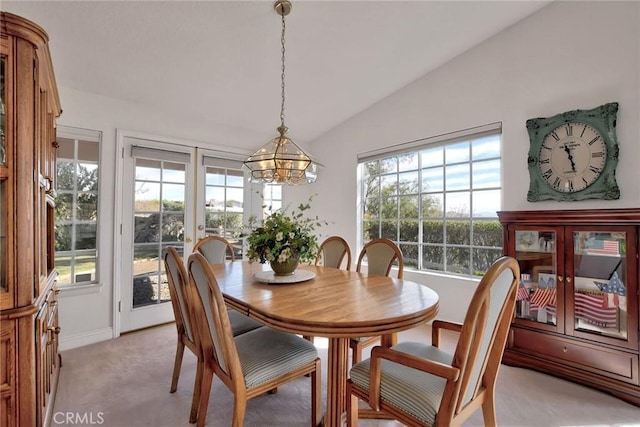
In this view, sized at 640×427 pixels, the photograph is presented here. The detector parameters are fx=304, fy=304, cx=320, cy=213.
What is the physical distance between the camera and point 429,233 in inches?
137

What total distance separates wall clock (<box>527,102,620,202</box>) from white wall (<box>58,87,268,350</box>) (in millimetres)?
3652

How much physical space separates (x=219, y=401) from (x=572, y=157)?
316 centimetres

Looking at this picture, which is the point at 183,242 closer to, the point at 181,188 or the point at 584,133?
the point at 181,188

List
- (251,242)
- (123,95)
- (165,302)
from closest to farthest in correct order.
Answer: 1. (251,242)
2. (123,95)
3. (165,302)

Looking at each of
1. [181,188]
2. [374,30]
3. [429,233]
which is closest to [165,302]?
[181,188]

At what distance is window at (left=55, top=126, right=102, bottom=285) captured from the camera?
2.77 m

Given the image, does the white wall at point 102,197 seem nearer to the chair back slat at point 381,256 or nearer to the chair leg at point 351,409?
the chair back slat at point 381,256

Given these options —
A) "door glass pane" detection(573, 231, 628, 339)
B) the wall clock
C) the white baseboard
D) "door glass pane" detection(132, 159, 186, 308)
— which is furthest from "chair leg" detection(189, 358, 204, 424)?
the wall clock

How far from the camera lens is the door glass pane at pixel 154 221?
10.5 ft

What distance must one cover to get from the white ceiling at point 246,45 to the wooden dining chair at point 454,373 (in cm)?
225

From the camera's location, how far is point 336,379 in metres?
1.44

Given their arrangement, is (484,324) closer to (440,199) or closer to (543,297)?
(543,297)

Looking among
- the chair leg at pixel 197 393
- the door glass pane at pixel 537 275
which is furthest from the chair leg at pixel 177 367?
the door glass pane at pixel 537 275

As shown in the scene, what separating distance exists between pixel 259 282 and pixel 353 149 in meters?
2.59
